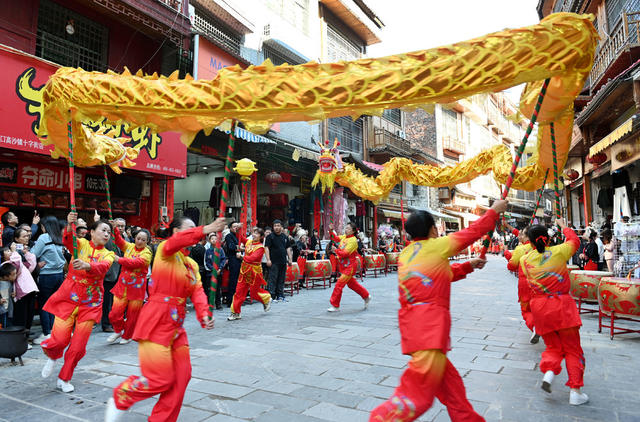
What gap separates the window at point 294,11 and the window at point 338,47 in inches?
77.5

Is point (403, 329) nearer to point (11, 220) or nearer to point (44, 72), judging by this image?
point (11, 220)

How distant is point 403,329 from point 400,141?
71.7 feet

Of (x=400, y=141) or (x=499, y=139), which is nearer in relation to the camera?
(x=400, y=141)

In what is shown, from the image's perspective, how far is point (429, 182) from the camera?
9195 millimetres

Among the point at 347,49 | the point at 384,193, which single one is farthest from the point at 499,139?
the point at 384,193

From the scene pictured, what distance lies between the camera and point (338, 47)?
70.1ft

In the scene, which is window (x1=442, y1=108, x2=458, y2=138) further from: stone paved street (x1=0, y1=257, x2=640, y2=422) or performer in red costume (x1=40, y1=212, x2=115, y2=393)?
performer in red costume (x1=40, y1=212, x2=115, y2=393)

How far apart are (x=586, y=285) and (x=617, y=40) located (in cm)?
780

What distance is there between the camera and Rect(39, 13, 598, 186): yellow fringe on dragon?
10.2 feet

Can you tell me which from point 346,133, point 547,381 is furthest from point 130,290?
point 346,133

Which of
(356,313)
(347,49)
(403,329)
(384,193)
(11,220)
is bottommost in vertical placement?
(356,313)

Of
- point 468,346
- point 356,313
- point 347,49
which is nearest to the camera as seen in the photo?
point 468,346

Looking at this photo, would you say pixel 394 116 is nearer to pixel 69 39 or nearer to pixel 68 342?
pixel 69 39

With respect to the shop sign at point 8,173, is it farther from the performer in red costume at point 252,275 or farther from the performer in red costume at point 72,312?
the performer in red costume at point 72,312
